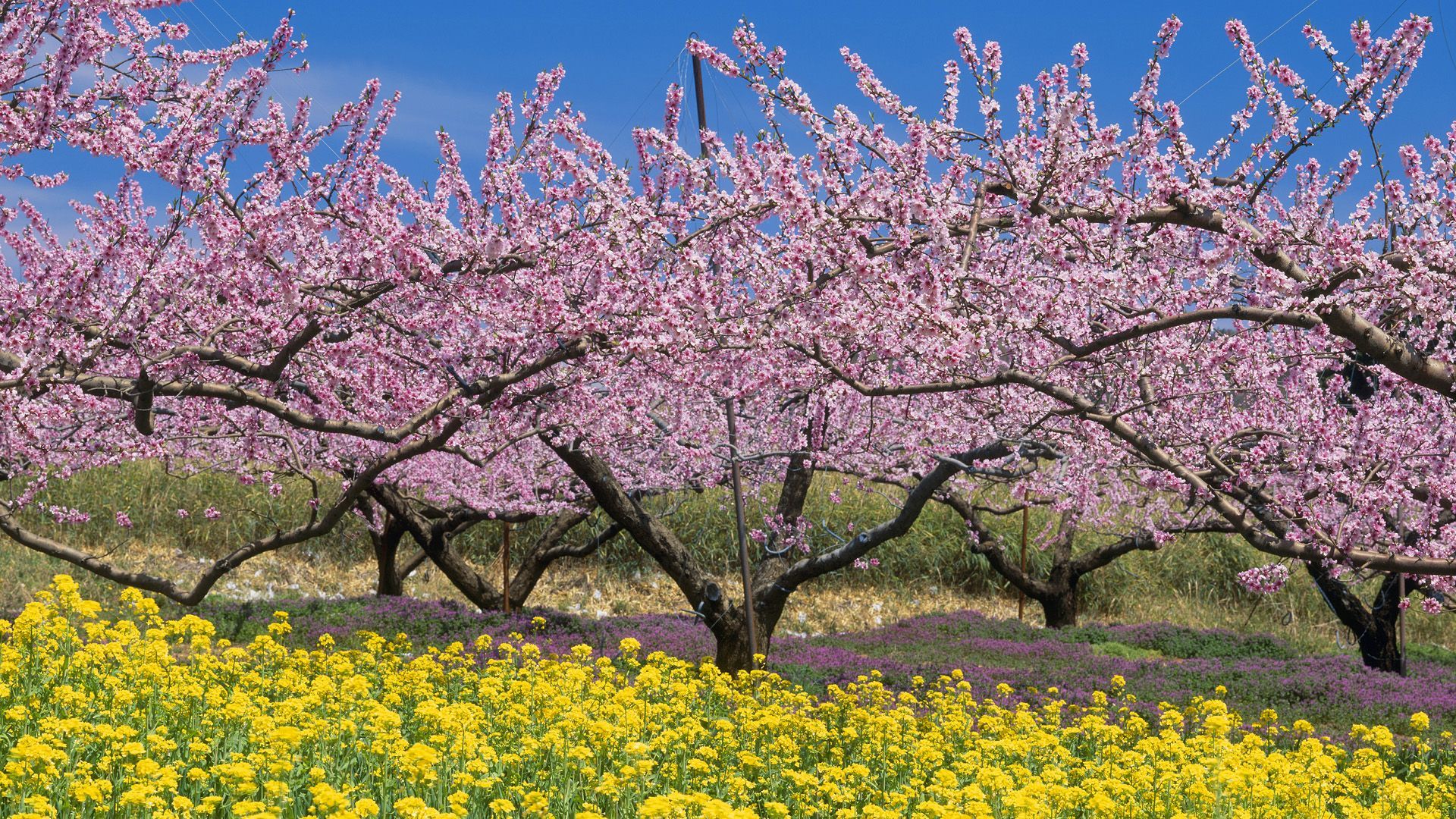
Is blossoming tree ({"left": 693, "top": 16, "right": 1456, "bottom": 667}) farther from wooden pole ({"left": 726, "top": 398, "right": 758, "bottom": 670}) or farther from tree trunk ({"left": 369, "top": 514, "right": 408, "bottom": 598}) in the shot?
tree trunk ({"left": 369, "top": 514, "right": 408, "bottom": 598})

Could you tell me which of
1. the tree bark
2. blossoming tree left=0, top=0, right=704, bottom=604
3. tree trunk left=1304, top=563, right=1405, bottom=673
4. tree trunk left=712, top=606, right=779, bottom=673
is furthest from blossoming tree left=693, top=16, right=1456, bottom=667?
the tree bark

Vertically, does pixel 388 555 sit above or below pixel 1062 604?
above

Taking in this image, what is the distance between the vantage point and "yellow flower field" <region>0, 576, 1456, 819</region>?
5.93m

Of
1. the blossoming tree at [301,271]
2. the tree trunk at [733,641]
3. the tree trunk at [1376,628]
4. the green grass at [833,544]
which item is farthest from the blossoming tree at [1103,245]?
the green grass at [833,544]

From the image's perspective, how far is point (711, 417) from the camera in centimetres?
1603

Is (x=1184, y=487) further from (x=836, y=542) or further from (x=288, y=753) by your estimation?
(x=836, y=542)

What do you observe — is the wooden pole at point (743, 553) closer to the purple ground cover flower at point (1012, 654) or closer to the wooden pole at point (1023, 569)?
the purple ground cover flower at point (1012, 654)

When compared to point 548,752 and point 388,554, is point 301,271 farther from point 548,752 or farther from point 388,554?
point 388,554

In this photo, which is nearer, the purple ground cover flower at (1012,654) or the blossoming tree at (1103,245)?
the blossoming tree at (1103,245)

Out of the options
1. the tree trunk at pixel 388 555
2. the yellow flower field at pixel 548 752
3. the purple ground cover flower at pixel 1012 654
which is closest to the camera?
the yellow flower field at pixel 548 752

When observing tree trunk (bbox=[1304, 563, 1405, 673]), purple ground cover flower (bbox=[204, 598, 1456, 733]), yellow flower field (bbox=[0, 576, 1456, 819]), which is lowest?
yellow flower field (bbox=[0, 576, 1456, 819])

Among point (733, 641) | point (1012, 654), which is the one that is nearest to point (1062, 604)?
point (1012, 654)

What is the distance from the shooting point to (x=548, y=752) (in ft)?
24.4

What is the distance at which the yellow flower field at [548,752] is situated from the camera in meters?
5.93
